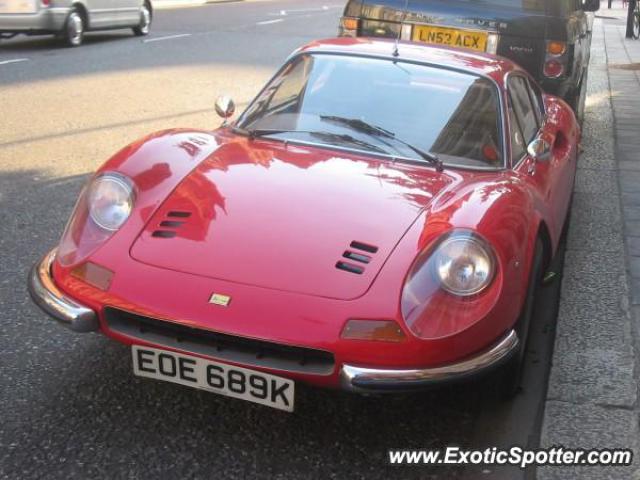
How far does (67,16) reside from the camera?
13711mm

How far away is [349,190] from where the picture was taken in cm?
334

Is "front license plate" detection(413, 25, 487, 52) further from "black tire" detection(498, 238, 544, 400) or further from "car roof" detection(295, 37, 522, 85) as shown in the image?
"black tire" detection(498, 238, 544, 400)

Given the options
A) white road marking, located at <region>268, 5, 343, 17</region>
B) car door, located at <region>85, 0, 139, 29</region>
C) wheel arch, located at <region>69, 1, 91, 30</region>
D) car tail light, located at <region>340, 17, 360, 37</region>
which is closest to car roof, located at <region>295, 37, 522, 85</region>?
car tail light, located at <region>340, 17, 360, 37</region>

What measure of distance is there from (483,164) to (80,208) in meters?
1.71

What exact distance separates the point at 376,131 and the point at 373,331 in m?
1.35

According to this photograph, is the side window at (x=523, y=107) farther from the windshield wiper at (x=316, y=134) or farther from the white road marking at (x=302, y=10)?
the white road marking at (x=302, y=10)

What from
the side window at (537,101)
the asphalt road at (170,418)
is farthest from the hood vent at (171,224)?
the side window at (537,101)

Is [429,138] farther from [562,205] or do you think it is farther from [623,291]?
[623,291]

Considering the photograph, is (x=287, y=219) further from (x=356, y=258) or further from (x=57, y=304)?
(x=57, y=304)

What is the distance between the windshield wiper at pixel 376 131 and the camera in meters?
3.68

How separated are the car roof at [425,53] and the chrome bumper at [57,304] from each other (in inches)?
74.6

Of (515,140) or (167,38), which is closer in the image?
(515,140)

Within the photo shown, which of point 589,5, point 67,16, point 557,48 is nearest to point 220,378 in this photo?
point 557,48

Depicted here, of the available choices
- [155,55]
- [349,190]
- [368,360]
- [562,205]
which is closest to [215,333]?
[368,360]
